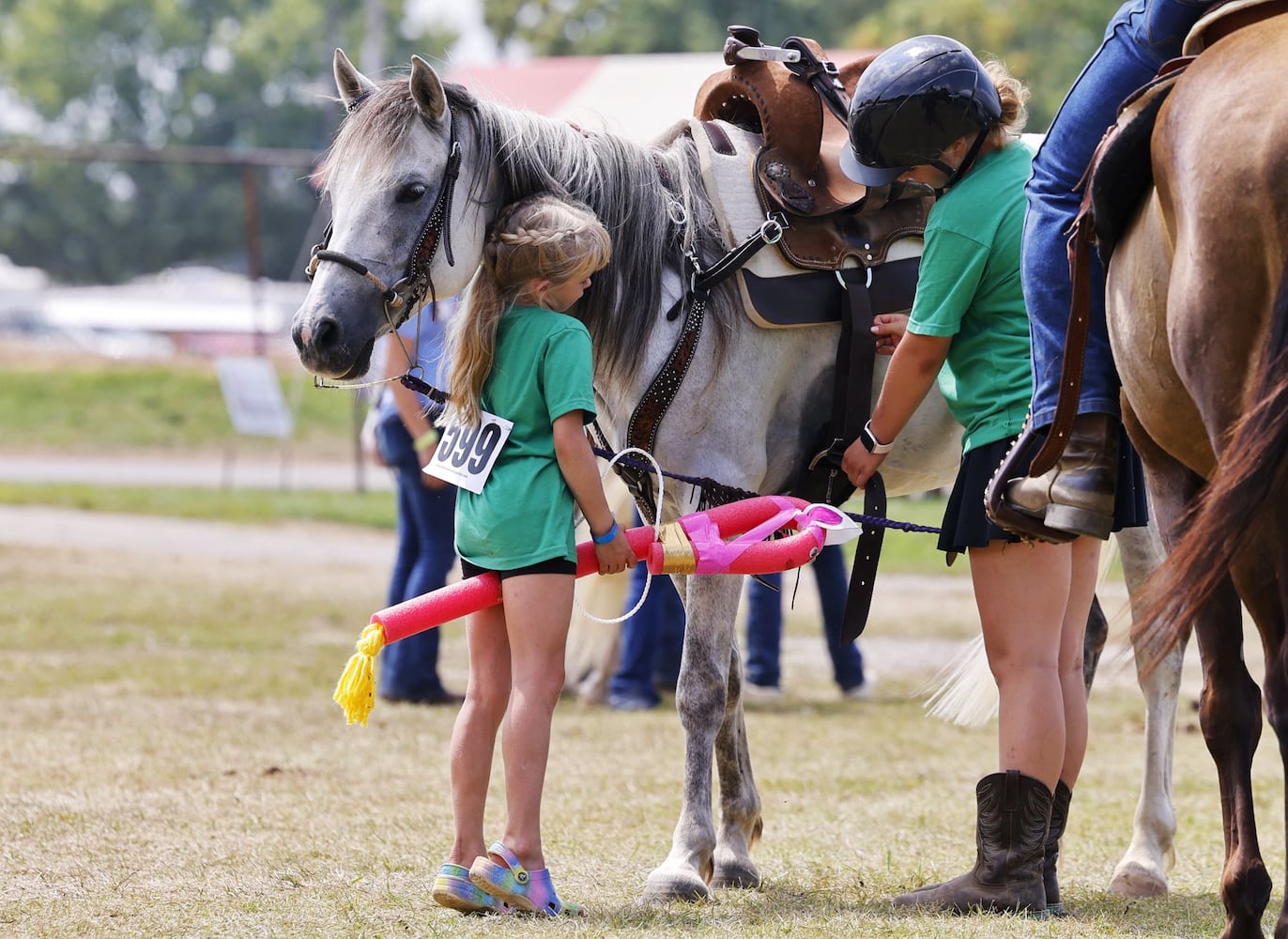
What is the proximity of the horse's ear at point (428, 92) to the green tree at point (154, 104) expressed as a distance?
5211 cm

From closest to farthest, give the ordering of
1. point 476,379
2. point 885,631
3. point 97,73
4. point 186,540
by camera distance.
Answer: point 476,379 < point 885,631 < point 186,540 < point 97,73

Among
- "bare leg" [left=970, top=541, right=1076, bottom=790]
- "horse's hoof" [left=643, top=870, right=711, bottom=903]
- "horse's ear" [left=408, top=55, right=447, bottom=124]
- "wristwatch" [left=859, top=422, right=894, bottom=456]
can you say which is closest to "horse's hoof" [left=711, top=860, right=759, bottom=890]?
"horse's hoof" [left=643, top=870, right=711, bottom=903]

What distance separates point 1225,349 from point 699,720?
181 centimetres

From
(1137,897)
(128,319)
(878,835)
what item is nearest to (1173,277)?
(1137,897)

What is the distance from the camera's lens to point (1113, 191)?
299 cm

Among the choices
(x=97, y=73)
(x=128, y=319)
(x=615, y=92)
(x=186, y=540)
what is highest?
(x=615, y=92)

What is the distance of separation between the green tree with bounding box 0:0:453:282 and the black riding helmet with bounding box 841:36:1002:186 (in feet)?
172

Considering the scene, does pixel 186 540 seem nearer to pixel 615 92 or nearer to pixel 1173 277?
pixel 615 92

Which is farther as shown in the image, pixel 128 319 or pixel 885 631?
pixel 128 319

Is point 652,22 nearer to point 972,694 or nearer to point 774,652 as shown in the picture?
point 774,652

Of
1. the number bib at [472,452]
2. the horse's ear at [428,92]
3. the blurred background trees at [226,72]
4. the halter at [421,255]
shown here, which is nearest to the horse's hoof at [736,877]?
the number bib at [472,452]

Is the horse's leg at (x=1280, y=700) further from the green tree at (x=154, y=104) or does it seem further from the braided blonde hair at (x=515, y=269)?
the green tree at (x=154, y=104)

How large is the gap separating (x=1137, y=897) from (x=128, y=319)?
46350 mm

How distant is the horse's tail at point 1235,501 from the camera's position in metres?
2.52
